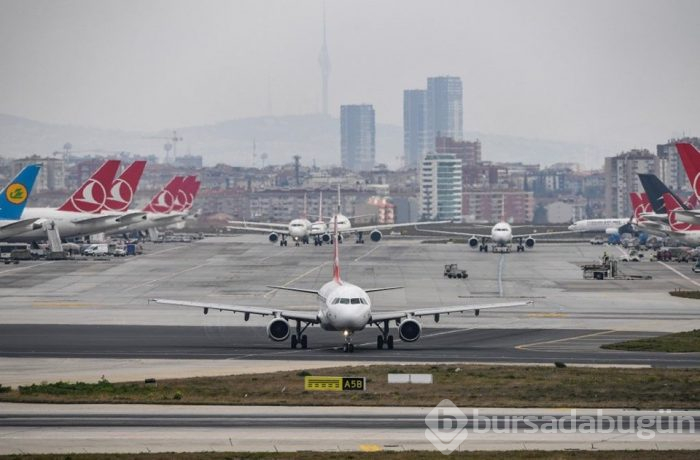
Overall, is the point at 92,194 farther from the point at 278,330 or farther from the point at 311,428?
the point at 311,428

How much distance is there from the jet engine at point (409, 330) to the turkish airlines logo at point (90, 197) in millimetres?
122958

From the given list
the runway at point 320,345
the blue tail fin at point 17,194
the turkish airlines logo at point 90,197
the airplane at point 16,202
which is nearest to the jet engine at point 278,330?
the runway at point 320,345

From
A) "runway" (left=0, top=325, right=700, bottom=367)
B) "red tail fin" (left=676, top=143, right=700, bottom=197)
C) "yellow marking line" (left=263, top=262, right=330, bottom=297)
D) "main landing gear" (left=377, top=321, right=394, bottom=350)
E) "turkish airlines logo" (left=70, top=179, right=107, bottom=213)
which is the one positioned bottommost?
"yellow marking line" (left=263, top=262, right=330, bottom=297)

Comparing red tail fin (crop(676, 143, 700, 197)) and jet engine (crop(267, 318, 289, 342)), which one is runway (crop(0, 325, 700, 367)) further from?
red tail fin (crop(676, 143, 700, 197))

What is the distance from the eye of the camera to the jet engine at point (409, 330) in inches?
3105

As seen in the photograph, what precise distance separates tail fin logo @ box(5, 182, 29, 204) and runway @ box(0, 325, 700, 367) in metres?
73.4

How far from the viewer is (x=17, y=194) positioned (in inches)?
6575

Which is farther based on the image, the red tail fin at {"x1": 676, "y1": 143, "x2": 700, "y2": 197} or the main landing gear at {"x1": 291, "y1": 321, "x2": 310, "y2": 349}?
the red tail fin at {"x1": 676, "y1": 143, "x2": 700, "y2": 197}

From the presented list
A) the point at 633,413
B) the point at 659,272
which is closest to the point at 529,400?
the point at 633,413

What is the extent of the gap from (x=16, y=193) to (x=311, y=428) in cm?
12088

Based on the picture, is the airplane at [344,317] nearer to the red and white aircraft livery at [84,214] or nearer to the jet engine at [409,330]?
the jet engine at [409,330]

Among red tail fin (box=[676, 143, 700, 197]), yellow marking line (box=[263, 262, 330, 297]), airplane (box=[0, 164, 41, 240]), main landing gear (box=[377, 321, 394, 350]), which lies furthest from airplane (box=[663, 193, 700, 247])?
main landing gear (box=[377, 321, 394, 350])

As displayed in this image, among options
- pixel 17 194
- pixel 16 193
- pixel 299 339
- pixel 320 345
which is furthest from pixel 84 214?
pixel 299 339

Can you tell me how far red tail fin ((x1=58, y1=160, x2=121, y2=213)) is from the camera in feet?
639
